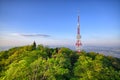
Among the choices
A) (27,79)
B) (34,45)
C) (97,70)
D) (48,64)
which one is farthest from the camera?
(34,45)

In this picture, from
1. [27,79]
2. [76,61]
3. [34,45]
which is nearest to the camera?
[27,79]

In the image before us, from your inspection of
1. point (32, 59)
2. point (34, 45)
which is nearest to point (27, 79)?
point (32, 59)

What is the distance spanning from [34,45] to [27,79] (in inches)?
845

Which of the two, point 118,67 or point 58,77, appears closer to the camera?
point 58,77

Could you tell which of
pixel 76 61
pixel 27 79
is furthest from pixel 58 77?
pixel 76 61

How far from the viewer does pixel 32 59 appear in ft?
142

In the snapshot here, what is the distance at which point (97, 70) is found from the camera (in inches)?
1606

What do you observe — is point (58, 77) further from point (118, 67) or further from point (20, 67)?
point (118, 67)

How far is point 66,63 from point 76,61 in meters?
4.31

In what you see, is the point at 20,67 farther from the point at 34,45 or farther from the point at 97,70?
the point at 34,45

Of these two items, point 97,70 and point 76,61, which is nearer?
point 97,70

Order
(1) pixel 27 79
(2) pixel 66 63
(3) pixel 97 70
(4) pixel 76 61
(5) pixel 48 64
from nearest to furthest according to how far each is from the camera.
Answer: (1) pixel 27 79 < (5) pixel 48 64 < (3) pixel 97 70 < (2) pixel 66 63 < (4) pixel 76 61

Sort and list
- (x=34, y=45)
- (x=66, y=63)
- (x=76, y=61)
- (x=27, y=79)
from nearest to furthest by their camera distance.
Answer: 1. (x=27, y=79)
2. (x=66, y=63)
3. (x=76, y=61)
4. (x=34, y=45)

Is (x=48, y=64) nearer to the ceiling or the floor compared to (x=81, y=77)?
nearer to the ceiling
